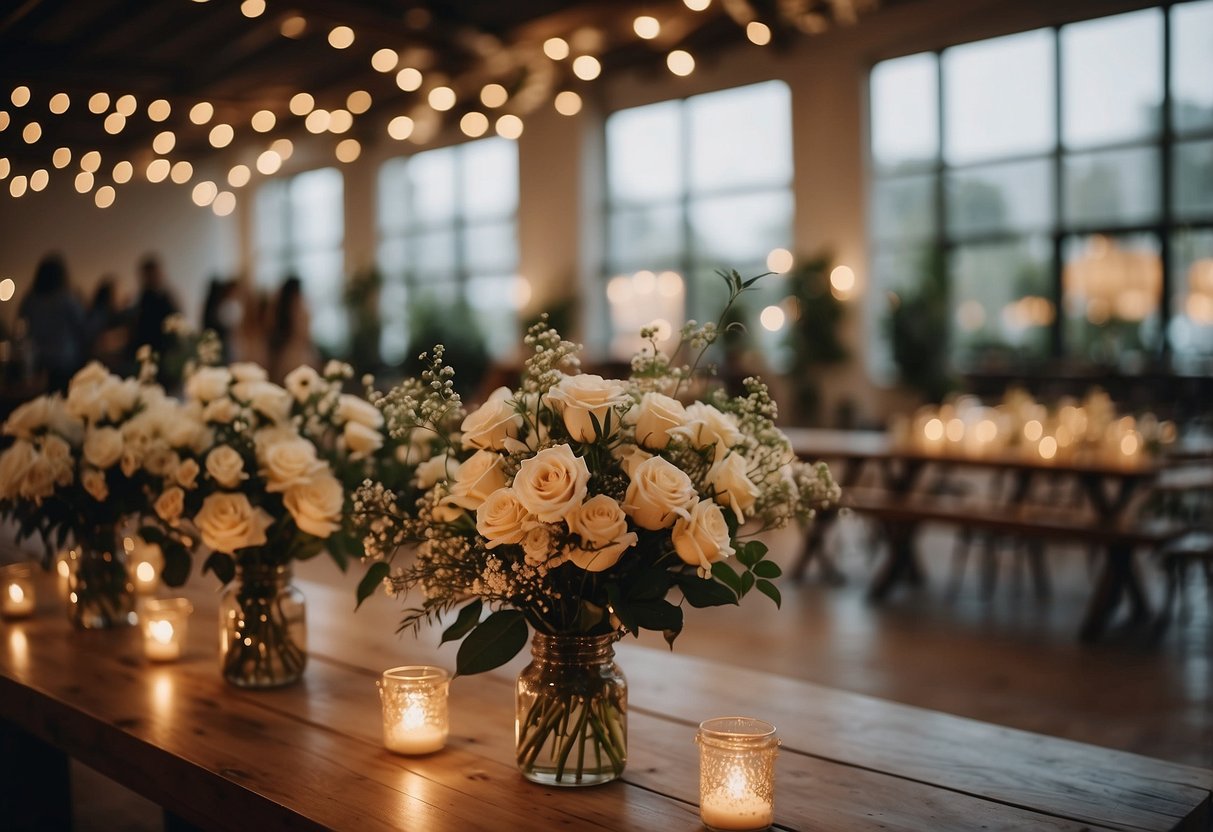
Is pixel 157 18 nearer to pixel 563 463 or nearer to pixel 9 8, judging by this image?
pixel 9 8

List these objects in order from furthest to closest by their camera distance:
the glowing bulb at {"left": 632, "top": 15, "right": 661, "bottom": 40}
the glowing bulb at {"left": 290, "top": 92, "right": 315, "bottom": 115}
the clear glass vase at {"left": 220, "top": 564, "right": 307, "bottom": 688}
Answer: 1. the glowing bulb at {"left": 290, "top": 92, "right": 315, "bottom": 115}
2. the glowing bulb at {"left": 632, "top": 15, "right": 661, "bottom": 40}
3. the clear glass vase at {"left": 220, "top": 564, "right": 307, "bottom": 688}

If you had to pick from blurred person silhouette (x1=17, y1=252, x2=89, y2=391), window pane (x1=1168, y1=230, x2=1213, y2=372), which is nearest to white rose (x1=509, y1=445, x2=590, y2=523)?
blurred person silhouette (x1=17, y1=252, x2=89, y2=391)

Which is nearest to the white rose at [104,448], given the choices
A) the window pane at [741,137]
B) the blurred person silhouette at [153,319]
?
the blurred person silhouette at [153,319]

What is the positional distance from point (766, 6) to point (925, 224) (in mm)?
2826

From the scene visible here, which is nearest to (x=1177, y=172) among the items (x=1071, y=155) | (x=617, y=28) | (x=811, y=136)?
(x=1071, y=155)

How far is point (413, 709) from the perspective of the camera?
5.50 feet

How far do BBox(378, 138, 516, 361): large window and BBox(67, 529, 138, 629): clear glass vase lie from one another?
12030 mm

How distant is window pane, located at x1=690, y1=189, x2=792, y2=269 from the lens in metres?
12.5

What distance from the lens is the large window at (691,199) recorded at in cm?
1247

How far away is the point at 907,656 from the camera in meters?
4.88

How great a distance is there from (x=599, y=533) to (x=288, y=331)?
7.58 metres

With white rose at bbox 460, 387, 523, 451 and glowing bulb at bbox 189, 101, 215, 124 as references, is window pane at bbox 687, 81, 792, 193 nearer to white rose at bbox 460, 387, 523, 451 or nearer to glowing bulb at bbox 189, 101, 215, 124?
glowing bulb at bbox 189, 101, 215, 124

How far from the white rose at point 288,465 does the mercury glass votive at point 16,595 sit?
1.02 metres

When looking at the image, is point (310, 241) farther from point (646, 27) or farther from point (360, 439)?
point (360, 439)
